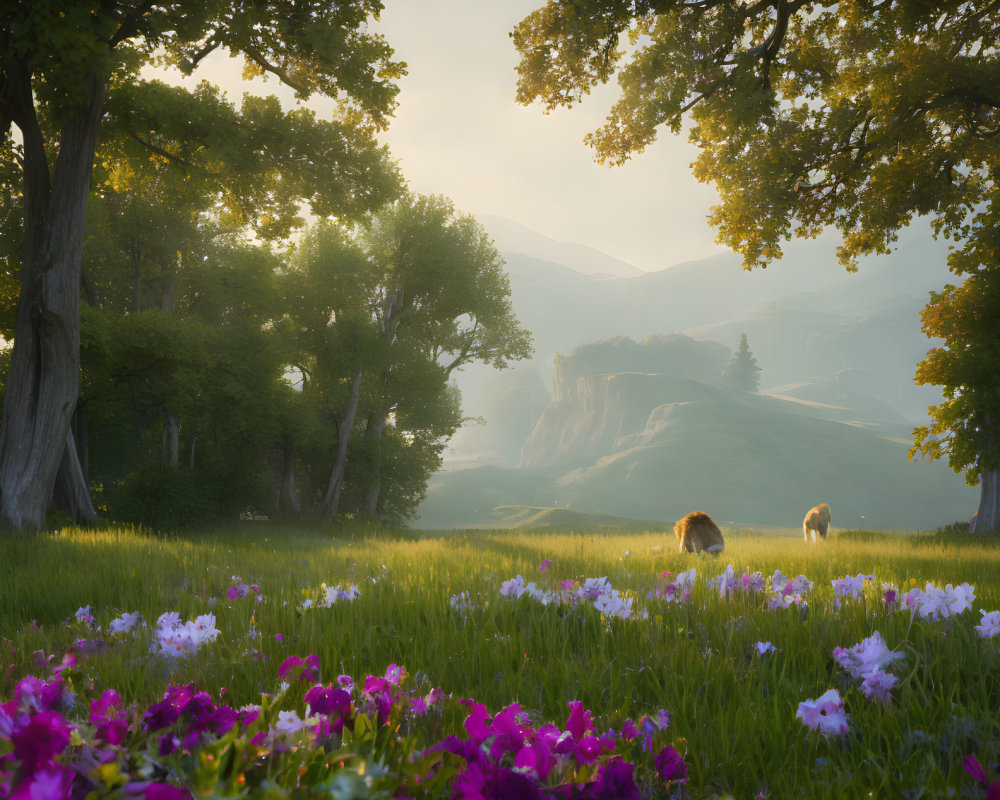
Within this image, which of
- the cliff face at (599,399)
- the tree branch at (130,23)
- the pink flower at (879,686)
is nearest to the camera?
the pink flower at (879,686)

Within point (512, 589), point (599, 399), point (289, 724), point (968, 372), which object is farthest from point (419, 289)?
point (599, 399)

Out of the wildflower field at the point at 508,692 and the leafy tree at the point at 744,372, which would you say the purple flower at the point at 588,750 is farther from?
the leafy tree at the point at 744,372

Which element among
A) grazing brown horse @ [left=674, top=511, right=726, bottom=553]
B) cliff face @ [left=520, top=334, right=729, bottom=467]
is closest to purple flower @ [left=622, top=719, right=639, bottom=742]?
grazing brown horse @ [left=674, top=511, right=726, bottom=553]

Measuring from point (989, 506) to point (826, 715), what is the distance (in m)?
18.7

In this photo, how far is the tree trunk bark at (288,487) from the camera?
24906 mm

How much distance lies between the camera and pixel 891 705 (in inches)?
75.4

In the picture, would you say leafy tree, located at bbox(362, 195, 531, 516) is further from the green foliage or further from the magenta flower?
the magenta flower

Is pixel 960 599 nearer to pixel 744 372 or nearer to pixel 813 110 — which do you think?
pixel 813 110

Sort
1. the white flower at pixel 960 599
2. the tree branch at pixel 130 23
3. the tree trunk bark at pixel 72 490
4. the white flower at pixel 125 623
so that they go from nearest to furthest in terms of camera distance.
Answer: the white flower at pixel 960 599 < the white flower at pixel 125 623 < the tree branch at pixel 130 23 < the tree trunk bark at pixel 72 490

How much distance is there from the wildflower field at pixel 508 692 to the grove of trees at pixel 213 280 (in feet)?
32.1

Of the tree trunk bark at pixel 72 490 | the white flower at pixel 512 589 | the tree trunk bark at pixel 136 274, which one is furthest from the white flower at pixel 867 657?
the tree trunk bark at pixel 136 274

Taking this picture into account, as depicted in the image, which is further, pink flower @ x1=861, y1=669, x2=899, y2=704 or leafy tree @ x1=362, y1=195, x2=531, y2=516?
leafy tree @ x1=362, y1=195, x2=531, y2=516

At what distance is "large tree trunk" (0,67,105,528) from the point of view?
35.2 feet

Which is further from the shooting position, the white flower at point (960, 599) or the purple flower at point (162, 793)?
the white flower at point (960, 599)
